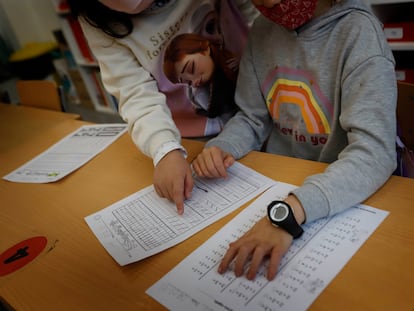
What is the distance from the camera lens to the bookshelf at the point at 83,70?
2.40 metres

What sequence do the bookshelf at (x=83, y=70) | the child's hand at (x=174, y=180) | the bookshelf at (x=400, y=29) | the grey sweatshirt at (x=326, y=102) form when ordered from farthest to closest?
the bookshelf at (x=83, y=70)
the bookshelf at (x=400, y=29)
the child's hand at (x=174, y=180)
the grey sweatshirt at (x=326, y=102)

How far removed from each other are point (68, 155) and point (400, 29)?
122cm

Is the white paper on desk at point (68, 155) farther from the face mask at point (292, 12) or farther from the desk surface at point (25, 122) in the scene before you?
the face mask at point (292, 12)

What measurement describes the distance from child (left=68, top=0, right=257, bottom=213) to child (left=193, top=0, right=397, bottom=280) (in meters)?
0.12

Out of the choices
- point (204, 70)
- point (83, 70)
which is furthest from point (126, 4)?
point (83, 70)

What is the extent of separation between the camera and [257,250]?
502 millimetres

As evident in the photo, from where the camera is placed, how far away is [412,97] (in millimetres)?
792

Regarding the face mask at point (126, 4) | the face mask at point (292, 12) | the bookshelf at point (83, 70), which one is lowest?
the bookshelf at point (83, 70)

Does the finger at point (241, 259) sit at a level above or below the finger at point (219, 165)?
below

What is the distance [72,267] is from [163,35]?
2.03ft

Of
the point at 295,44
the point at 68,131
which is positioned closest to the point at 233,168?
the point at 295,44

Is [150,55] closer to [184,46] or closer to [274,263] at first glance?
[184,46]

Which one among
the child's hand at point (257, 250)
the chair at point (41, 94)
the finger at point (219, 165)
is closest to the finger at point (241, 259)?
the child's hand at point (257, 250)

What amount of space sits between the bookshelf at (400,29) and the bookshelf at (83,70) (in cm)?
176
